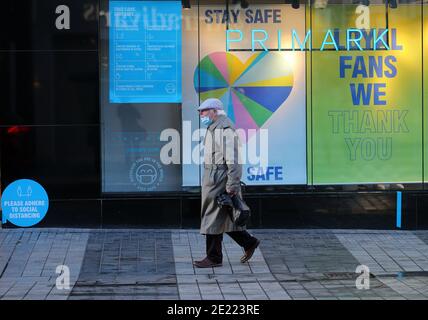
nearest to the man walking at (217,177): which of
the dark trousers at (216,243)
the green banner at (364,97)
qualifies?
the dark trousers at (216,243)

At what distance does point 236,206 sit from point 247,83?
3.06m

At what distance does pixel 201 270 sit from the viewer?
27.2ft

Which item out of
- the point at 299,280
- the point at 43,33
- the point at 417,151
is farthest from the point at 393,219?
the point at 43,33

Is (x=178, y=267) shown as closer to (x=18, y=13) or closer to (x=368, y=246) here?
(x=368, y=246)

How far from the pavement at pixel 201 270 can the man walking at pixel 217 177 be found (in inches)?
13.1

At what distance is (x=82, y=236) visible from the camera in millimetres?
10023

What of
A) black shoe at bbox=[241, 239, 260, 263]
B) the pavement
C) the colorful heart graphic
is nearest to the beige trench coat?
black shoe at bbox=[241, 239, 260, 263]

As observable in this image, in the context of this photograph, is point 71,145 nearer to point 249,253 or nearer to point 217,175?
point 217,175

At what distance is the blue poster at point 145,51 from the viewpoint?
10.5 meters

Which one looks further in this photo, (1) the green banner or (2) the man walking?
(1) the green banner

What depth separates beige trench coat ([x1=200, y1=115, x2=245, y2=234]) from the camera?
26.8 ft

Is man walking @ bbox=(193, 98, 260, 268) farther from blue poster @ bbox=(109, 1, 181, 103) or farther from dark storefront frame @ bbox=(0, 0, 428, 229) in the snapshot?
blue poster @ bbox=(109, 1, 181, 103)

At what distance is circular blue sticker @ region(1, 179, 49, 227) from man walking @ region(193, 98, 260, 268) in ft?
9.75

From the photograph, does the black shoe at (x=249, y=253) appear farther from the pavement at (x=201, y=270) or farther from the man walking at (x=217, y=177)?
the man walking at (x=217, y=177)
